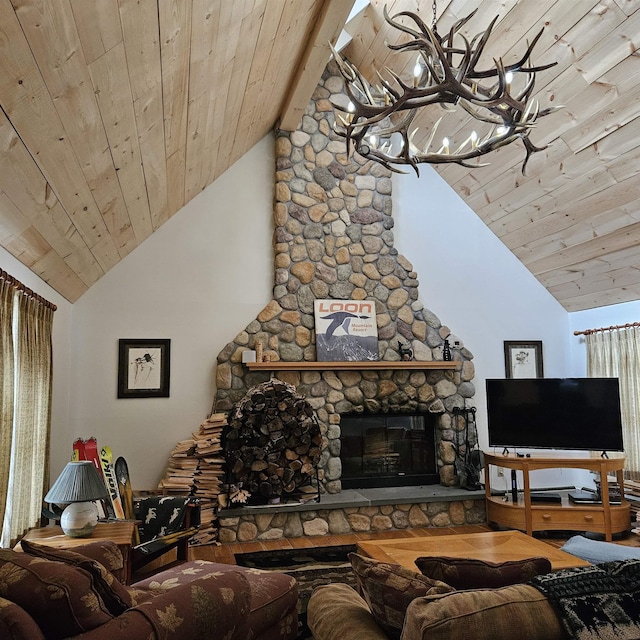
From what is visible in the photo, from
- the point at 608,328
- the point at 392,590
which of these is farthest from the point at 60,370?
the point at 608,328

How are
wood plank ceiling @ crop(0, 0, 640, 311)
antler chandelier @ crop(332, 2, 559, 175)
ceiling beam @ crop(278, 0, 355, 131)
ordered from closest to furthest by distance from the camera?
wood plank ceiling @ crop(0, 0, 640, 311) < antler chandelier @ crop(332, 2, 559, 175) < ceiling beam @ crop(278, 0, 355, 131)

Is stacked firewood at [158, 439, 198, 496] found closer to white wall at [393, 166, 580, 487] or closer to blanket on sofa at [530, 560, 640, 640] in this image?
white wall at [393, 166, 580, 487]

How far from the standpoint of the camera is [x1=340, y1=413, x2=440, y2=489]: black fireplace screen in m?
6.29

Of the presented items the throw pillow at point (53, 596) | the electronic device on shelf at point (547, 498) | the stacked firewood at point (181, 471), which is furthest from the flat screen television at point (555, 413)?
the throw pillow at point (53, 596)

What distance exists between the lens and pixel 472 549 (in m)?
3.77

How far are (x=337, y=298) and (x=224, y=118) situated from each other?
2.34 metres

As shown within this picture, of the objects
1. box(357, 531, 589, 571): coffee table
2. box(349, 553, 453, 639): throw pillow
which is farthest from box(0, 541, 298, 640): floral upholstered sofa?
box(357, 531, 589, 571): coffee table

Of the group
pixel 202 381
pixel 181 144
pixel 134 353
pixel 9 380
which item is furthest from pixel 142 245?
pixel 9 380

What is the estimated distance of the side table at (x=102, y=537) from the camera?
3.47m

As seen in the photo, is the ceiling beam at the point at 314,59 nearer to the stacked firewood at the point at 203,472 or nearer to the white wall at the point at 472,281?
the white wall at the point at 472,281

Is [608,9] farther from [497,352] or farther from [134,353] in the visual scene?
[134,353]

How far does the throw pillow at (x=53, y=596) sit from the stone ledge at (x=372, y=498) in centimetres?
360

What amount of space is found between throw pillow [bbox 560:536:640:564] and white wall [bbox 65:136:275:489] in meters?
3.44

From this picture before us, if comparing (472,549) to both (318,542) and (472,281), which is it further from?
(472,281)
